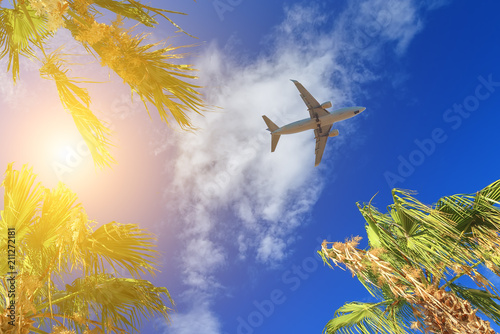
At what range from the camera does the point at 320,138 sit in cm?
3117

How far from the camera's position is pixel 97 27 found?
10.1 feet

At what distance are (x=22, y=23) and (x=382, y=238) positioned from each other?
6.51m

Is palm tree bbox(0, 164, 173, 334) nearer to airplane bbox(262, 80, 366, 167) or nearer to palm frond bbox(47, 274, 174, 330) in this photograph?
palm frond bbox(47, 274, 174, 330)

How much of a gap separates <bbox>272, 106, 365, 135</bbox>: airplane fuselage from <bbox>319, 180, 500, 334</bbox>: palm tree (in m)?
23.3

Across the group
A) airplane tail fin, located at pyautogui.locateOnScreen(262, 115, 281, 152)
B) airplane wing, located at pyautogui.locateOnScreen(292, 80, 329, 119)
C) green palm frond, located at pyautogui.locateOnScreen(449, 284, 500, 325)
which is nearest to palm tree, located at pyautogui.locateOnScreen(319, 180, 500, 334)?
green palm frond, located at pyautogui.locateOnScreen(449, 284, 500, 325)

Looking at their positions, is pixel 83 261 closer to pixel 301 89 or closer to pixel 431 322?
pixel 431 322

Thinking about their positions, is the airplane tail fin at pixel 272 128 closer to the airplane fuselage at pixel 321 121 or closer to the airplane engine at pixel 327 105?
the airplane fuselage at pixel 321 121

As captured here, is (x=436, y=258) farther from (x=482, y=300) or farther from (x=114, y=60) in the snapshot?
(x=114, y=60)

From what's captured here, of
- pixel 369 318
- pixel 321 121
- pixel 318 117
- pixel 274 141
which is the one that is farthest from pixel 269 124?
pixel 369 318

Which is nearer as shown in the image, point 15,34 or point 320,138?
point 15,34

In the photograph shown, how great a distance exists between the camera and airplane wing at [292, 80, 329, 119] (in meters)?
28.2

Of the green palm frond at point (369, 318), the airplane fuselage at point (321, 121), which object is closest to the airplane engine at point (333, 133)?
the airplane fuselage at point (321, 121)

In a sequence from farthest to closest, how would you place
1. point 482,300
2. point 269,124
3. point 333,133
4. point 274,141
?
point 274,141 < point 269,124 < point 333,133 < point 482,300

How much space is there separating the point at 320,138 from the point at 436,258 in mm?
27590
